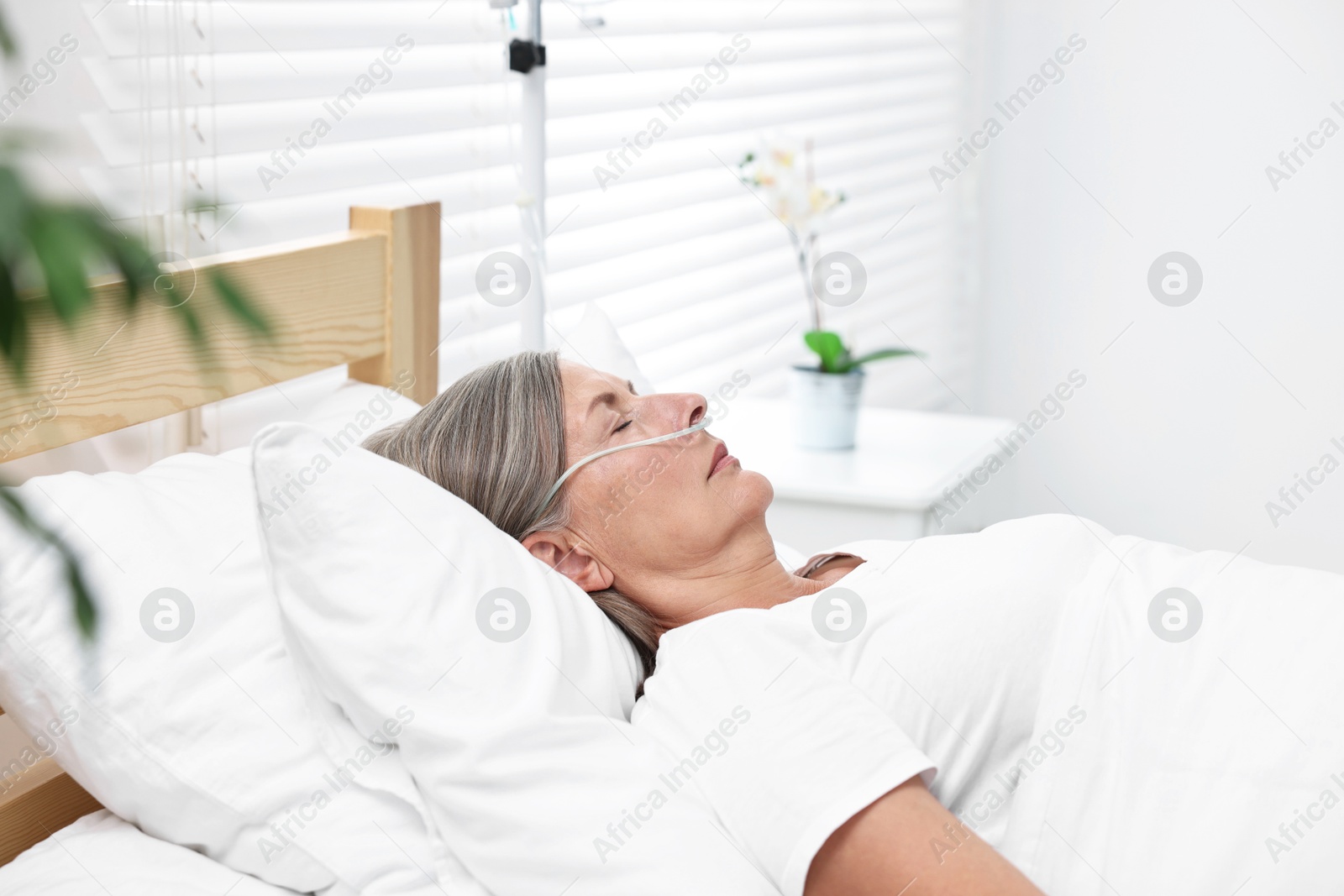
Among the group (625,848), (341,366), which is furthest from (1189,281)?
(625,848)

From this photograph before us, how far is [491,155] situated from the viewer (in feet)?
5.86

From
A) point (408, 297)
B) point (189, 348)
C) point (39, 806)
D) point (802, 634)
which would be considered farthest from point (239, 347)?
point (802, 634)

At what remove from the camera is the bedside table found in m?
1.77

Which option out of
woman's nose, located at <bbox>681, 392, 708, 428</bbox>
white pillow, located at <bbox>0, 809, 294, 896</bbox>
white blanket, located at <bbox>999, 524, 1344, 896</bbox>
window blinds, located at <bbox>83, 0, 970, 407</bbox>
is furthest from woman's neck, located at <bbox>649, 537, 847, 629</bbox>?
window blinds, located at <bbox>83, 0, 970, 407</bbox>

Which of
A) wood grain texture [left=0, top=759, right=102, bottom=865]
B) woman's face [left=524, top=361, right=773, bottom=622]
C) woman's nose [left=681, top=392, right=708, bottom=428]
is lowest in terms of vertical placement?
wood grain texture [left=0, top=759, right=102, bottom=865]

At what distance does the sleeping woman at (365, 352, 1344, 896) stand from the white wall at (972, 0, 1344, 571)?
4.61ft

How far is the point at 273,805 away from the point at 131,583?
0.73 ft

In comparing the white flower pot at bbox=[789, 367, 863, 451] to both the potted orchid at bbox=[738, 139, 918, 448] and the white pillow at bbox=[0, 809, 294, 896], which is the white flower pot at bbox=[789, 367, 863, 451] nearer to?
the potted orchid at bbox=[738, 139, 918, 448]

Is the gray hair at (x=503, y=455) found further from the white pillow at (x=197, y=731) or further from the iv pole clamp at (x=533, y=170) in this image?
the iv pole clamp at (x=533, y=170)

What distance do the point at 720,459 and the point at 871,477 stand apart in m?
0.73

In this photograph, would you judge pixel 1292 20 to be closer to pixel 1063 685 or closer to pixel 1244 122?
pixel 1244 122

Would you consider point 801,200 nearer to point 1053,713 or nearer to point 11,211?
point 1053,713

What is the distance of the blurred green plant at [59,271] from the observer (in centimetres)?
22

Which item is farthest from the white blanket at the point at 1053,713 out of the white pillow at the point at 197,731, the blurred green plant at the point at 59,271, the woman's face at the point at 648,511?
the blurred green plant at the point at 59,271
